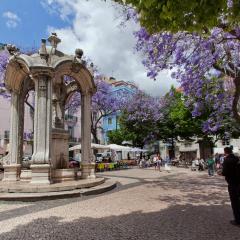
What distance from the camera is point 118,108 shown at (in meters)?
35.5

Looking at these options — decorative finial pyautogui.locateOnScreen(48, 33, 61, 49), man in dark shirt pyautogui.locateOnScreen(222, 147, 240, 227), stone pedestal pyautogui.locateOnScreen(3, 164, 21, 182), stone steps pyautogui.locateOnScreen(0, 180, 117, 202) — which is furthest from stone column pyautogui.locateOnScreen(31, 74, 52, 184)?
man in dark shirt pyautogui.locateOnScreen(222, 147, 240, 227)

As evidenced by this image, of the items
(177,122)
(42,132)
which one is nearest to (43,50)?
(42,132)

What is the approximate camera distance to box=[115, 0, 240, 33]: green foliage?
219 inches

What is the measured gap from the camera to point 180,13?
5789 mm

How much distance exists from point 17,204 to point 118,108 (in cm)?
2630

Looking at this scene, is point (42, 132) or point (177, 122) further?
point (177, 122)

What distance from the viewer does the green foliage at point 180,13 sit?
5574mm

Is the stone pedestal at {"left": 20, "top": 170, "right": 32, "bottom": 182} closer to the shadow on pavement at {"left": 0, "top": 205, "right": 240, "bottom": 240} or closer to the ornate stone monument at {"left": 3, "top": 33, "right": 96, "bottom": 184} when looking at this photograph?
the ornate stone monument at {"left": 3, "top": 33, "right": 96, "bottom": 184}

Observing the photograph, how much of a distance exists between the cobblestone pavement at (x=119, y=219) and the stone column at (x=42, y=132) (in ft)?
6.82

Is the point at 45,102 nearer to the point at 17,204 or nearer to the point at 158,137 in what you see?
the point at 17,204

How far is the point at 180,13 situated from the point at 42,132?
784 centimetres

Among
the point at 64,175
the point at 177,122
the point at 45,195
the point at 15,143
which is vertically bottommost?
the point at 45,195

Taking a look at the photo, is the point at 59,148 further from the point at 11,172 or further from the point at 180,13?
the point at 180,13

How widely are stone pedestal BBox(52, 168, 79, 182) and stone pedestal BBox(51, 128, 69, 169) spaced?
24.2 inches
